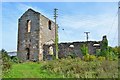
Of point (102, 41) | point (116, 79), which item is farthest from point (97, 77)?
point (102, 41)

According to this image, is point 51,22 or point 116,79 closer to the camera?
point 116,79

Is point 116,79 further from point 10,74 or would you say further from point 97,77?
point 10,74

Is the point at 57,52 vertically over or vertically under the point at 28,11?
under

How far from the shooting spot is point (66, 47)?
1399 inches

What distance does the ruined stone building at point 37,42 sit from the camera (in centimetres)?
3525

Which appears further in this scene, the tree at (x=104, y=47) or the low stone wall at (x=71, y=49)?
the low stone wall at (x=71, y=49)

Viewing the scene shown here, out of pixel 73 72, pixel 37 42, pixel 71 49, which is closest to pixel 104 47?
pixel 71 49

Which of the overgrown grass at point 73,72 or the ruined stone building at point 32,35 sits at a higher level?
the ruined stone building at point 32,35

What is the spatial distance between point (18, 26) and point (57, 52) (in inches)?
263

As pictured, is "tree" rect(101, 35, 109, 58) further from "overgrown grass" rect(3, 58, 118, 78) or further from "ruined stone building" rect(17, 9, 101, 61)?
"overgrown grass" rect(3, 58, 118, 78)

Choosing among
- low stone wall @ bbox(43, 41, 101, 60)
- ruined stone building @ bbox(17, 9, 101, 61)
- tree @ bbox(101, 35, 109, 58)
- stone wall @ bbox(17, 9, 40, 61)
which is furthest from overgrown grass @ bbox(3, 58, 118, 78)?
stone wall @ bbox(17, 9, 40, 61)

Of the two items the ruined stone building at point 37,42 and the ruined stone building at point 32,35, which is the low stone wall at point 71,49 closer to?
the ruined stone building at point 37,42

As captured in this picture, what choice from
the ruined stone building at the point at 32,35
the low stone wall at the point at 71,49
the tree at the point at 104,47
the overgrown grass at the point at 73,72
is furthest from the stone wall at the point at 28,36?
the overgrown grass at the point at 73,72

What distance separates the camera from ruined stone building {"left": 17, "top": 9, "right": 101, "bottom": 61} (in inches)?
1388
